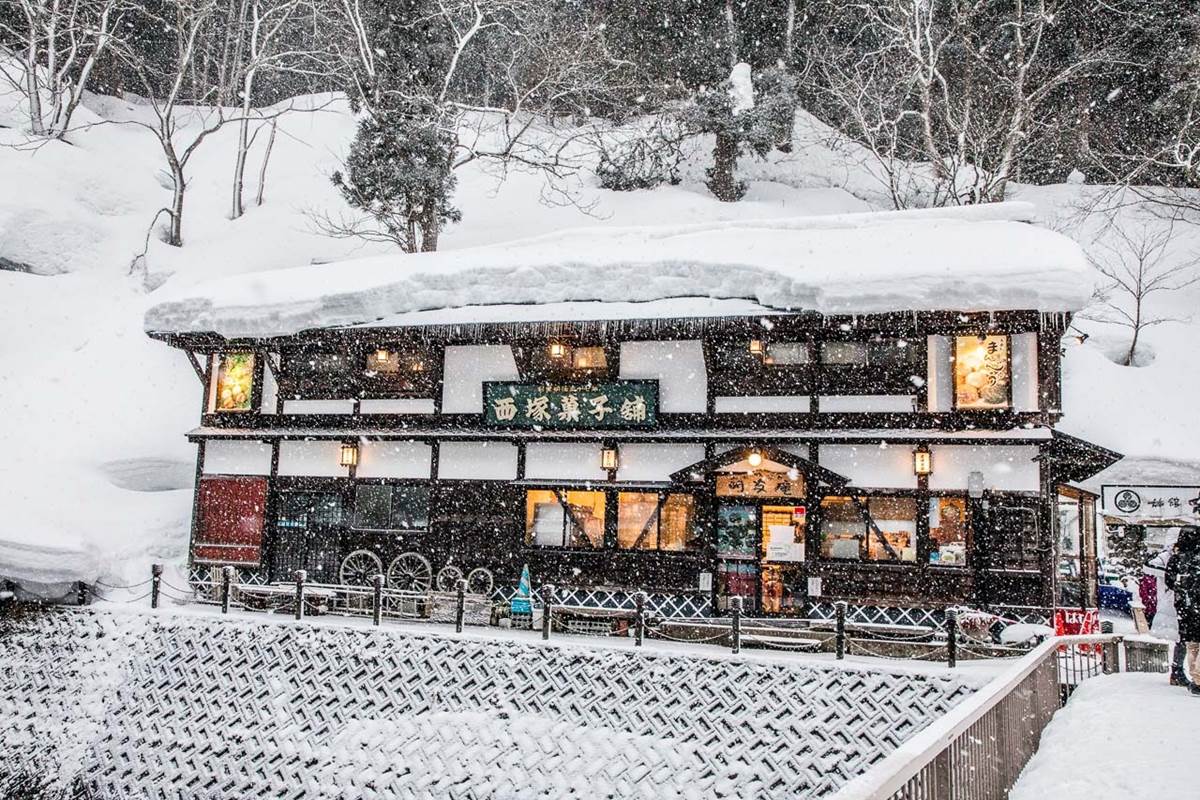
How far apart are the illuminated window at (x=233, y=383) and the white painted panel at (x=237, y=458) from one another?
0.78 metres

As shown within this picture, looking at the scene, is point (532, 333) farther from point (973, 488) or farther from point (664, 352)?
point (973, 488)

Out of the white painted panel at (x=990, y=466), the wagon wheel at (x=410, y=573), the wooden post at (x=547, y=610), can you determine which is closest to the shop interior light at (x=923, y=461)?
the white painted panel at (x=990, y=466)

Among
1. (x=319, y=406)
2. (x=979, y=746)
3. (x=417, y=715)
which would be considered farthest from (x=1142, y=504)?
(x=979, y=746)

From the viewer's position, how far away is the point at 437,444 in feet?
59.0

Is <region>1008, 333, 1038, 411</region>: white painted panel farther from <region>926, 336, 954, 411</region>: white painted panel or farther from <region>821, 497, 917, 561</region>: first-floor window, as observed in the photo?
<region>821, 497, 917, 561</region>: first-floor window

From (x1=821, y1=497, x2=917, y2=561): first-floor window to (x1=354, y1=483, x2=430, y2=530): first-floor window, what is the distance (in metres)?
7.69

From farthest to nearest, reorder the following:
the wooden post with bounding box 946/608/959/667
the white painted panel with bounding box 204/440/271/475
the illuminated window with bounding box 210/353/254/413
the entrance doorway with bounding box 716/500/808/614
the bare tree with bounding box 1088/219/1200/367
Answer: the bare tree with bounding box 1088/219/1200/367 → the illuminated window with bounding box 210/353/254/413 → the white painted panel with bounding box 204/440/271/475 → the entrance doorway with bounding box 716/500/808/614 → the wooden post with bounding box 946/608/959/667

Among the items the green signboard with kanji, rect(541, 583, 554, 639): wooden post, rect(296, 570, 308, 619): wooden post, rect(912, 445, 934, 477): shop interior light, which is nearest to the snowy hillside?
the green signboard with kanji

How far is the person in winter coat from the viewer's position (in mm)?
9805

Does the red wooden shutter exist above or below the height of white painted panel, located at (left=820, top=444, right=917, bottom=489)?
below

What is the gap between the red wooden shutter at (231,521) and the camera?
18.7 m

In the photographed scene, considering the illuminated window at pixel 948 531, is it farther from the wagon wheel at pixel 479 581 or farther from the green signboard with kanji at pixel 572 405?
the wagon wheel at pixel 479 581

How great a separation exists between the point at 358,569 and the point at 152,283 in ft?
52.1

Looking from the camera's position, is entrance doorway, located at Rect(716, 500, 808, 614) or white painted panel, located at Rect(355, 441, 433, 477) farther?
white painted panel, located at Rect(355, 441, 433, 477)
